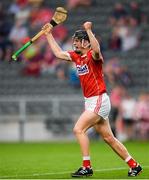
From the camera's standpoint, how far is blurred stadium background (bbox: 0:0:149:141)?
25.7 meters

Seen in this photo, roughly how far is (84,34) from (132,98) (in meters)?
13.5

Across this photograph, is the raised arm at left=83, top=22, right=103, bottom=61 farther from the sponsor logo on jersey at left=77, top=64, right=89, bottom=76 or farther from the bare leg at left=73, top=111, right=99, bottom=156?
the bare leg at left=73, top=111, right=99, bottom=156

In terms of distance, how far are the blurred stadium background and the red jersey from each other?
41.3 ft

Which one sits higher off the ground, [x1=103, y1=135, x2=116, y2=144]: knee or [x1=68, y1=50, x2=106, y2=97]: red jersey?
[x1=68, y1=50, x2=106, y2=97]: red jersey

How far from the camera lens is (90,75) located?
495 inches

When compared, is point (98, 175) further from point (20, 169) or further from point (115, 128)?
point (115, 128)

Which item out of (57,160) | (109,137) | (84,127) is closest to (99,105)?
(84,127)

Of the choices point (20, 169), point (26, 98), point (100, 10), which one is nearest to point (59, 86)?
point (26, 98)

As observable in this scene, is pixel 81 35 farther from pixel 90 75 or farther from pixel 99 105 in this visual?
pixel 99 105

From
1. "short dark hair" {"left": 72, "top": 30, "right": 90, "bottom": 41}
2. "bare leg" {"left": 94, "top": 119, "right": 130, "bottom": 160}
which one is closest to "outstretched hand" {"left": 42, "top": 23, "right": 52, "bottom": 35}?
"short dark hair" {"left": 72, "top": 30, "right": 90, "bottom": 41}

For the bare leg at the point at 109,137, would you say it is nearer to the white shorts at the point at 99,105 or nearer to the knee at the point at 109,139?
the knee at the point at 109,139

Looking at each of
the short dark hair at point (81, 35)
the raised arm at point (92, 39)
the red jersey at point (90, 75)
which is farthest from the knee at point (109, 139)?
the short dark hair at point (81, 35)

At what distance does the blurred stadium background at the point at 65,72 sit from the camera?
2572 cm

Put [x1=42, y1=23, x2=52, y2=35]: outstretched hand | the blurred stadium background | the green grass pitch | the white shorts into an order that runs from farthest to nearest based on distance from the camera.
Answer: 1. the blurred stadium background
2. [x1=42, y1=23, x2=52, y2=35]: outstretched hand
3. the green grass pitch
4. the white shorts
